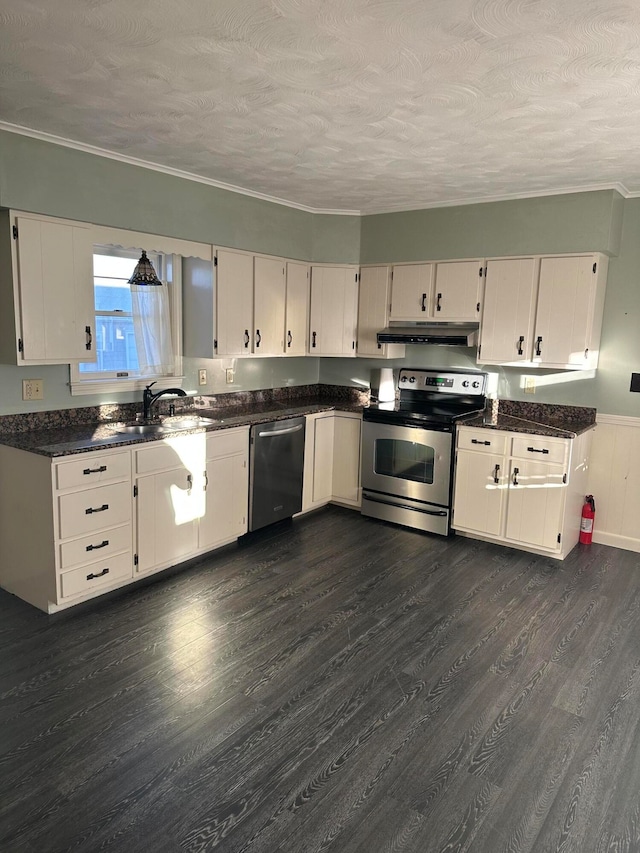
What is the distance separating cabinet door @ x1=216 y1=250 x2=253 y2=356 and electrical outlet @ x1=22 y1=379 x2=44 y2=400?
49.5 inches

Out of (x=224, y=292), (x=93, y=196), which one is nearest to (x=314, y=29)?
(x=93, y=196)

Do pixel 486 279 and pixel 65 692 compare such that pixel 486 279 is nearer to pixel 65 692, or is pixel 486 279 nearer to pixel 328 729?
pixel 328 729

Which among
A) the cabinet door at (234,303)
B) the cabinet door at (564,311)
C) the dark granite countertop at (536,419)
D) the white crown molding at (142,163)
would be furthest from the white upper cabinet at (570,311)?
the cabinet door at (234,303)

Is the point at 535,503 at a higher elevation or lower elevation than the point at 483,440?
lower

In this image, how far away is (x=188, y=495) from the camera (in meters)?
3.78

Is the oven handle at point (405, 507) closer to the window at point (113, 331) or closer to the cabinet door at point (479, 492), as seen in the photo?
the cabinet door at point (479, 492)

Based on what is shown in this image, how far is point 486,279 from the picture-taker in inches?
177

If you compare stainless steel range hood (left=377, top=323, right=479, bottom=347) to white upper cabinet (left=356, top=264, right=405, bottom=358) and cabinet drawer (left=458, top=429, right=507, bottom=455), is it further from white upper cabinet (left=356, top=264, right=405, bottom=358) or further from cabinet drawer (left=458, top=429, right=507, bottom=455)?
cabinet drawer (left=458, top=429, right=507, bottom=455)

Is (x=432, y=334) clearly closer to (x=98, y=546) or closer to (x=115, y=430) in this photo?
(x=115, y=430)

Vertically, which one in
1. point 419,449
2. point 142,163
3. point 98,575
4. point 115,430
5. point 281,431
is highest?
point 142,163

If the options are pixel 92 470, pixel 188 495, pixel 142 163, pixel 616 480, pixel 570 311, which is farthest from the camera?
pixel 616 480

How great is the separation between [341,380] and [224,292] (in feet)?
5.45

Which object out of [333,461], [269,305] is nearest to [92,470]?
[269,305]

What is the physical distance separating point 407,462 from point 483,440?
63 centimetres
